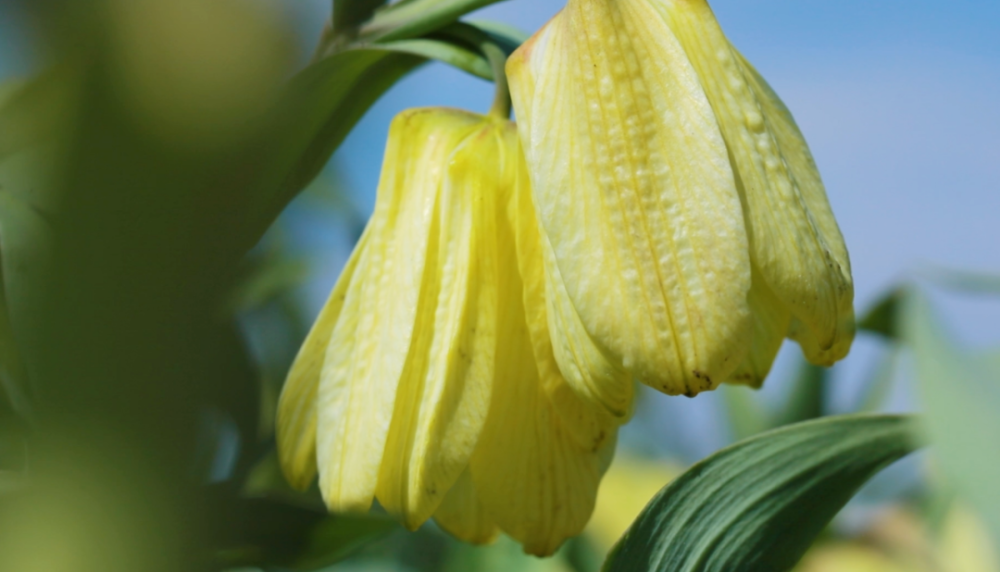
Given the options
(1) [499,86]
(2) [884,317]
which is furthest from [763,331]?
(2) [884,317]

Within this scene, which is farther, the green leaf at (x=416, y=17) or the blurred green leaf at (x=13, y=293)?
the green leaf at (x=416, y=17)

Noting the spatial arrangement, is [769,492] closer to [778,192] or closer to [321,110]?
[778,192]

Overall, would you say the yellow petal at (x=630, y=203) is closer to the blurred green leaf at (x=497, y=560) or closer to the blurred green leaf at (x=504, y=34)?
the blurred green leaf at (x=504, y=34)

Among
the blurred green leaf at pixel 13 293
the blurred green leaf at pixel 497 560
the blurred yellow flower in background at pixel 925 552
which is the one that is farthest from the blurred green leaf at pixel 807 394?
the blurred green leaf at pixel 13 293

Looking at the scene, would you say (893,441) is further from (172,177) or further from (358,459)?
(172,177)

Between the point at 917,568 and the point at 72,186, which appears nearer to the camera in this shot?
the point at 72,186

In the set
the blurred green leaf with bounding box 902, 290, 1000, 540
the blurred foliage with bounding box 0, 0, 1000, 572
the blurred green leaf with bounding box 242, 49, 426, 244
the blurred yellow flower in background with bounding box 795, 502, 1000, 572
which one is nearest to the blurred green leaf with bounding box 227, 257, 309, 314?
the blurred green leaf with bounding box 242, 49, 426, 244

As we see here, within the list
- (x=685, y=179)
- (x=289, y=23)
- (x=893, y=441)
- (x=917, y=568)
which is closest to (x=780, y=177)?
(x=685, y=179)
